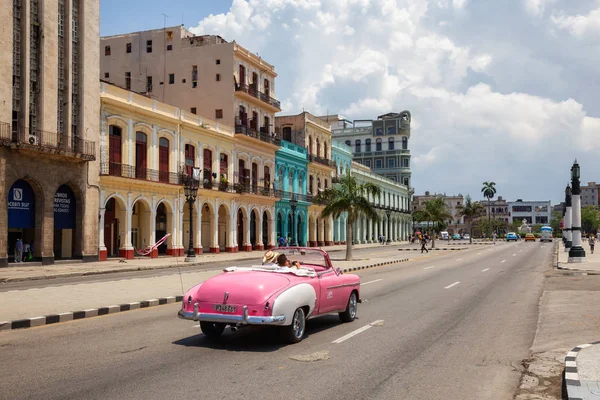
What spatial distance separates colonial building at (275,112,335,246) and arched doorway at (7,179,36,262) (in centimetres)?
3398

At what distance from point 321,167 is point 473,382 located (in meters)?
59.1

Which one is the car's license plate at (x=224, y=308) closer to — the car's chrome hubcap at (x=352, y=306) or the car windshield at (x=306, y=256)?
the car windshield at (x=306, y=256)

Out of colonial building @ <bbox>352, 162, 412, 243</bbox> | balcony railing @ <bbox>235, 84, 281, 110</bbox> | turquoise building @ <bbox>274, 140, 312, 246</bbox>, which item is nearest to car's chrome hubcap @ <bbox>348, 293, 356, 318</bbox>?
balcony railing @ <bbox>235, 84, 281, 110</bbox>

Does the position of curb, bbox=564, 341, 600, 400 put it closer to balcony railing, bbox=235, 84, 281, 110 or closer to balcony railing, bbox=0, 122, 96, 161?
balcony railing, bbox=0, 122, 96, 161

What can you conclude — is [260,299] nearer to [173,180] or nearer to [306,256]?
[306,256]

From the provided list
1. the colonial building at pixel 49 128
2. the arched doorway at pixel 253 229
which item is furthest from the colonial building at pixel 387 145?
the colonial building at pixel 49 128

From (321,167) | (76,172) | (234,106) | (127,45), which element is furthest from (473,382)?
(321,167)

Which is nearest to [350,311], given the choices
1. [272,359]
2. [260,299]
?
[260,299]

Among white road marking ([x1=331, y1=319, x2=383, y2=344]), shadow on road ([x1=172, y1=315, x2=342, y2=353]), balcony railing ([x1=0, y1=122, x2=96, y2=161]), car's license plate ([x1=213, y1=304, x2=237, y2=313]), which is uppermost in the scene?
balcony railing ([x1=0, y1=122, x2=96, y2=161])

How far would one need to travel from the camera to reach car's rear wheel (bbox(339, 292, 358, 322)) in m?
10.7

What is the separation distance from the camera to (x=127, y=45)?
168 ft

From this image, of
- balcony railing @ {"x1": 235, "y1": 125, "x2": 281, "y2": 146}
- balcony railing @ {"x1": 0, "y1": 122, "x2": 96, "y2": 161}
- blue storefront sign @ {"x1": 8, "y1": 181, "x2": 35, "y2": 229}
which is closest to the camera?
balcony railing @ {"x1": 0, "y1": 122, "x2": 96, "y2": 161}

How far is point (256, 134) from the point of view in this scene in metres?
51.3

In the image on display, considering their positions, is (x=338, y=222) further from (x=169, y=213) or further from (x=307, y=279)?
(x=307, y=279)
